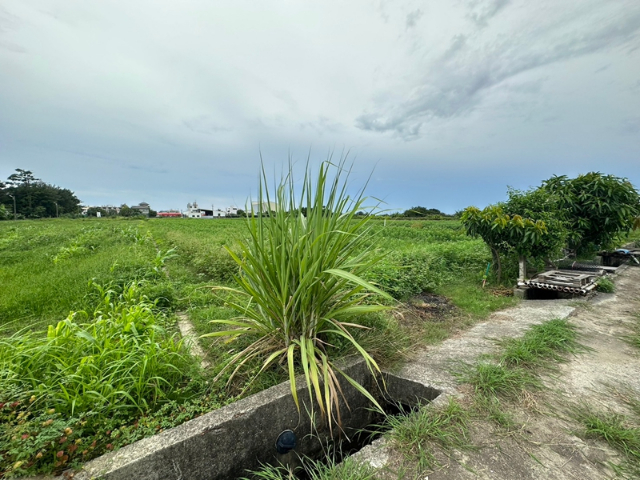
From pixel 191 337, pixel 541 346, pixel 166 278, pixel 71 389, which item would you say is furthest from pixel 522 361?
pixel 166 278

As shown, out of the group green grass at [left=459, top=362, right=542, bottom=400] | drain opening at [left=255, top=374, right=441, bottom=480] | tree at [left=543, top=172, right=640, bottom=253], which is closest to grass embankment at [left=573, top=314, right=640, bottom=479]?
green grass at [left=459, top=362, right=542, bottom=400]

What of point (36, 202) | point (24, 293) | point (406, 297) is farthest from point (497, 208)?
point (36, 202)

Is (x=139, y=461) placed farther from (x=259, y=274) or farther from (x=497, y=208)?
(x=497, y=208)

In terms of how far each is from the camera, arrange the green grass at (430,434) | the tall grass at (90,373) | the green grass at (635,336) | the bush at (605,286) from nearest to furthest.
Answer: the green grass at (430,434) → the tall grass at (90,373) → the green grass at (635,336) → the bush at (605,286)

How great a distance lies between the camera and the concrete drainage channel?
4.16 feet

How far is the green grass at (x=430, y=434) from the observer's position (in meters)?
1.36

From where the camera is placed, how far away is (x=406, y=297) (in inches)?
153

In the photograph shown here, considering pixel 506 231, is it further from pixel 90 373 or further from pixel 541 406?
pixel 90 373

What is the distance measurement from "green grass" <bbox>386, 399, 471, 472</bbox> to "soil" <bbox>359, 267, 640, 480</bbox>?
1.4 inches

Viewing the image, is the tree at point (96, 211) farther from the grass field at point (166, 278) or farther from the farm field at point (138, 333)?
the farm field at point (138, 333)

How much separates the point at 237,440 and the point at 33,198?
7635 cm

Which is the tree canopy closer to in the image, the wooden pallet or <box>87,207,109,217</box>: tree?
<box>87,207,109,217</box>: tree

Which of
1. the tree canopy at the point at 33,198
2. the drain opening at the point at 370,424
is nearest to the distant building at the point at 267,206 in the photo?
the drain opening at the point at 370,424

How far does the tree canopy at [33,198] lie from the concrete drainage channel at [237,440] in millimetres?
66461
